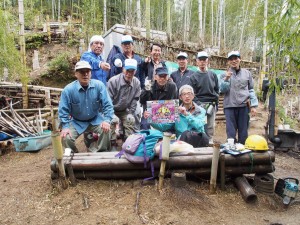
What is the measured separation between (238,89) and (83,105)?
2646 millimetres

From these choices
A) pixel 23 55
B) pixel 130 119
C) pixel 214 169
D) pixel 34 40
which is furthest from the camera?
pixel 34 40

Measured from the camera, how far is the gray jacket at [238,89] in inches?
195

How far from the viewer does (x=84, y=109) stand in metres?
4.42

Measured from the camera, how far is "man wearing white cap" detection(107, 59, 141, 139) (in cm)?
494

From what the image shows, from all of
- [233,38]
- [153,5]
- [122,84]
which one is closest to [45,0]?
[153,5]

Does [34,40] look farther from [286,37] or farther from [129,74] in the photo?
[286,37]

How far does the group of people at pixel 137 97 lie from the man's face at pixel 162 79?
16 mm

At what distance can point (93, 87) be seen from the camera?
14.5ft

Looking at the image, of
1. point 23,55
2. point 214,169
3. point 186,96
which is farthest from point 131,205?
point 23,55

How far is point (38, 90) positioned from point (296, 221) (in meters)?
10.6

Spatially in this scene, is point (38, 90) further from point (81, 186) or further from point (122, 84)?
point (81, 186)

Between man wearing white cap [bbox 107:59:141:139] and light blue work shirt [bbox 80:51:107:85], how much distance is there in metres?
0.36

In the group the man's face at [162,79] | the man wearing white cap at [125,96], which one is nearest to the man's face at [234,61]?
the man's face at [162,79]

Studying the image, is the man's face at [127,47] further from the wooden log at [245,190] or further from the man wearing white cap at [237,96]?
the wooden log at [245,190]
